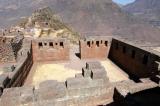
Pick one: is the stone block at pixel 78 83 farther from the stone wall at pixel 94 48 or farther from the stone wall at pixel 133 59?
the stone wall at pixel 94 48

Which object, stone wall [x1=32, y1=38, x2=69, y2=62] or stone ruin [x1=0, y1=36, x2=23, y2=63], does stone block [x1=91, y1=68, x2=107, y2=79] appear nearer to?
stone wall [x1=32, y1=38, x2=69, y2=62]

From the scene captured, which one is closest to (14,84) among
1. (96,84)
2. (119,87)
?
(96,84)

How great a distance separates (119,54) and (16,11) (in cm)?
13452

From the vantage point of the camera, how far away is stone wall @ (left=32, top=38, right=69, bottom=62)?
16.5 metres

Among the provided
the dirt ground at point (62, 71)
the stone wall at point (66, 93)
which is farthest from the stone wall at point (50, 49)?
the stone wall at point (66, 93)

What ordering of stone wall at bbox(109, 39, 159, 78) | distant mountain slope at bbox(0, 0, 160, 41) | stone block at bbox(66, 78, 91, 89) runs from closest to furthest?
stone block at bbox(66, 78, 91, 89)
stone wall at bbox(109, 39, 159, 78)
distant mountain slope at bbox(0, 0, 160, 41)

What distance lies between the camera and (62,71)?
14.7 meters

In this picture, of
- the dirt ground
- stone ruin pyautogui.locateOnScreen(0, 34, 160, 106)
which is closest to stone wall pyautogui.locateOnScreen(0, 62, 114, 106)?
stone ruin pyautogui.locateOnScreen(0, 34, 160, 106)

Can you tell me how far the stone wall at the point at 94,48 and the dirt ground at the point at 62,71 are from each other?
2.03 feet

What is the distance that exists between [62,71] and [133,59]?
4550 mm

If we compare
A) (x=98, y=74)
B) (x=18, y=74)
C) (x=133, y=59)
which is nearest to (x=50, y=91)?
(x=98, y=74)

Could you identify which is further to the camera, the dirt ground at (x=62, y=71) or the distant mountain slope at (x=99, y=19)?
the distant mountain slope at (x=99, y=19)

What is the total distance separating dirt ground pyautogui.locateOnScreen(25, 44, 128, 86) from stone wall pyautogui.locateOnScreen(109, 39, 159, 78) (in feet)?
1.61

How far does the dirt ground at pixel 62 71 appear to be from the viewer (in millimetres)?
13523
